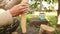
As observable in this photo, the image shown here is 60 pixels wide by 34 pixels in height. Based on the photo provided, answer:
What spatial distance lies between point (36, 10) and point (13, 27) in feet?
9.87

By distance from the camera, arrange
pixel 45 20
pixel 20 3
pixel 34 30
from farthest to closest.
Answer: pixel 45 20, pixel 34 30, pixel 20 3

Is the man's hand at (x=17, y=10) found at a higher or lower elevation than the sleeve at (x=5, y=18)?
higher

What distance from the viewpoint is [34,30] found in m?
3.18

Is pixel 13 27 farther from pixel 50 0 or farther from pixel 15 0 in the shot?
pixel 50 0

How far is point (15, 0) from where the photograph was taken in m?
1.76

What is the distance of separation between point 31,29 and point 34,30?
0.08m

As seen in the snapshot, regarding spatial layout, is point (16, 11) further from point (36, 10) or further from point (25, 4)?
point (36, 10)

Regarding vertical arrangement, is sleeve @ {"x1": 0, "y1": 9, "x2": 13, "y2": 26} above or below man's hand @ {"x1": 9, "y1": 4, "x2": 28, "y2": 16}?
below

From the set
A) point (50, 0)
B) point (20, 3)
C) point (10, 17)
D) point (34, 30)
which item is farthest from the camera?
point (50, 0)

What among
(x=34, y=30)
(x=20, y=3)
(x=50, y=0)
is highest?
(x=20, y=3)

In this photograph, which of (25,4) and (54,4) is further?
(54,4)

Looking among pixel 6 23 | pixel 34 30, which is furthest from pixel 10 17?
pixel 34 30

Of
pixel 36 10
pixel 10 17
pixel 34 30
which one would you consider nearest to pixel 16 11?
pixel 10 17

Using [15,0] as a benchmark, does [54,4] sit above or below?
below
